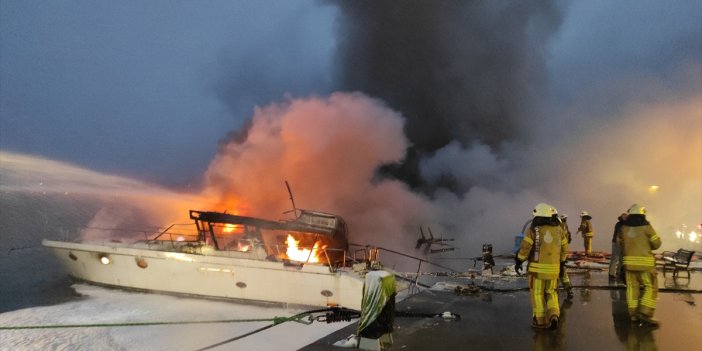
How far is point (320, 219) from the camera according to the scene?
19.3 metres

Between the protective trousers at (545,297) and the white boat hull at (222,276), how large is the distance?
8.42m

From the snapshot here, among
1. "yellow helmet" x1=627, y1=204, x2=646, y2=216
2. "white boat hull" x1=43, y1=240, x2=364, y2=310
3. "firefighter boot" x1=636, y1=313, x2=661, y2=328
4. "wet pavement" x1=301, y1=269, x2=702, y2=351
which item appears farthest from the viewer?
"white boat hull" x1=43, y1=240, x2=364, y2=310

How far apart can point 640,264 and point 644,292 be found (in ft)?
1.55

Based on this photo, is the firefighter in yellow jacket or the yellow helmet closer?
the firefighter in yellow jacket

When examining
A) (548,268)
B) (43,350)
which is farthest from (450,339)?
(43,350)

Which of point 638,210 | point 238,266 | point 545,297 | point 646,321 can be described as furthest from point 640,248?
point 238,266

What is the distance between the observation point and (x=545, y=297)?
5355 millimetres

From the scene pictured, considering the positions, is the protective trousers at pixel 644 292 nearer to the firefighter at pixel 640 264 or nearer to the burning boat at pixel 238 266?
the firefighter at pixel 640 264

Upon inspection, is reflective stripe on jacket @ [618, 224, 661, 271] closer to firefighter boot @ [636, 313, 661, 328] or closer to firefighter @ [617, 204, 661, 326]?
firefighter @ [617, 204, 661, 326]

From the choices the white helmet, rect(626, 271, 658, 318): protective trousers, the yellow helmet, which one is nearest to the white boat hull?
rect(626, 271, 658, 318): protective trousers

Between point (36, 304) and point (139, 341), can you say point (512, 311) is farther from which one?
point (36, 304)

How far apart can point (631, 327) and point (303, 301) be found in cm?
1080

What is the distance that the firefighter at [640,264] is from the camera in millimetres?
5504

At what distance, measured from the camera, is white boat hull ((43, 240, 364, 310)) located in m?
14.0
